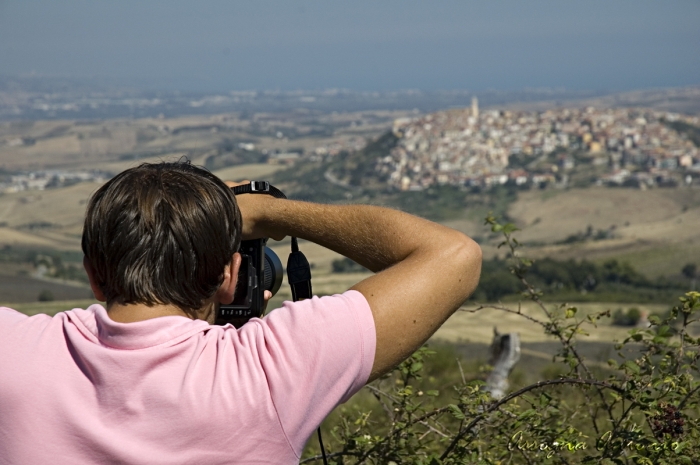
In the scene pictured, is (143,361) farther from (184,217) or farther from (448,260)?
(448,260)

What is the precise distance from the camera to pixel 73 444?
1024 mm

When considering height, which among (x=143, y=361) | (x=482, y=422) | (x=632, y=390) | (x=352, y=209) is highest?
(x=352, y=209)

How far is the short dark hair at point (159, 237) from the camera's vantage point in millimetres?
1062

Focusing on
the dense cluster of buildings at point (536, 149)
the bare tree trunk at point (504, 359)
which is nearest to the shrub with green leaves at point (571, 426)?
the bare tree trunk at point (504, 359)

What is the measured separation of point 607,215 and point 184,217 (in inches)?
2040

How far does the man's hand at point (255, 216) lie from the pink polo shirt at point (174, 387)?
312 millimetres

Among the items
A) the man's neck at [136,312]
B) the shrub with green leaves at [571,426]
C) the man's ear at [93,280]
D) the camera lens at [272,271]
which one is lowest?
the shrub with green leaves at [571,426]

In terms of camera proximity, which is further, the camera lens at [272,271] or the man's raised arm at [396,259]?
the camera lens at [272,271]

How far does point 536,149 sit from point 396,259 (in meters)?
76.2

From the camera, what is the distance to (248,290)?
1.37 meters

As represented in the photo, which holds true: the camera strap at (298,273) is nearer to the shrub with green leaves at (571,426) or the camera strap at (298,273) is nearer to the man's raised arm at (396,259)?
the man's raised arm at (396,259)

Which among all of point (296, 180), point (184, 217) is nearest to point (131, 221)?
point (184, 217)

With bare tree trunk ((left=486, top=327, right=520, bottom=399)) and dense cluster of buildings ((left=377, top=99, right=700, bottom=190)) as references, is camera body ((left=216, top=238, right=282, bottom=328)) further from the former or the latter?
dense cluster of buildings ((left=377, top=99, right=700, bottom=190))

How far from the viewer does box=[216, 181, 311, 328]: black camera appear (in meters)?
1.37
